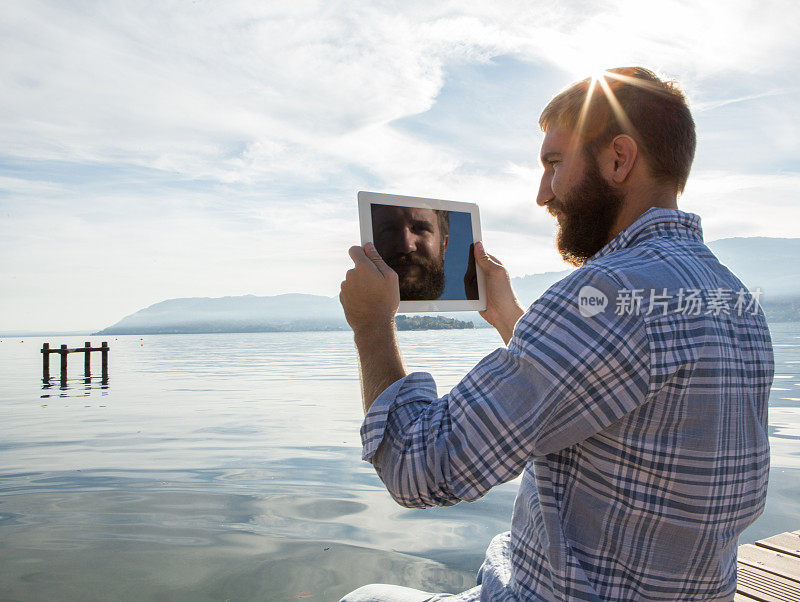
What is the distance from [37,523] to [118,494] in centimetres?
92

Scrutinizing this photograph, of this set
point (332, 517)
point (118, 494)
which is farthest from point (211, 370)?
point (332, 517)

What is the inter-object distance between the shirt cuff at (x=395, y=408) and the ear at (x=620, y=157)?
773mm

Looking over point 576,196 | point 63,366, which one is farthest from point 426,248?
point 63,366

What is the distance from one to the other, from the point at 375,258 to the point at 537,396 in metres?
0.77

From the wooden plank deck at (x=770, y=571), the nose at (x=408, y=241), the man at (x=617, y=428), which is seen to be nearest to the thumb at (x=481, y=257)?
the nose at (x=408, y=241)

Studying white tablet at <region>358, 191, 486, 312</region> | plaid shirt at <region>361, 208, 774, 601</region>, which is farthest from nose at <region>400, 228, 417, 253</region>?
plaid shirt at <region>361, 208, 774, 601</region>

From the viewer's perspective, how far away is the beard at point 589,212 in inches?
67.6

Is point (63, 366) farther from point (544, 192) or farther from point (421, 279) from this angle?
point (544, 192)

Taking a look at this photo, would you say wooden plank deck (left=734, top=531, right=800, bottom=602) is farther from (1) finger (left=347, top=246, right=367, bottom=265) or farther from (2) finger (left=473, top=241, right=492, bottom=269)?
(1) finger (left=347, top=246, right=367, bottom=265)

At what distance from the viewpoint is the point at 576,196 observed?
1.76 metres

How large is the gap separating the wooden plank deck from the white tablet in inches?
72.8

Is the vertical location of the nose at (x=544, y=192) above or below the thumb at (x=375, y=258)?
above

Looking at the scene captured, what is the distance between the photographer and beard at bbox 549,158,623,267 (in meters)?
1.72

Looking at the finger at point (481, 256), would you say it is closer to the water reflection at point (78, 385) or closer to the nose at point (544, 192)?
the nose at point (544, 192)
